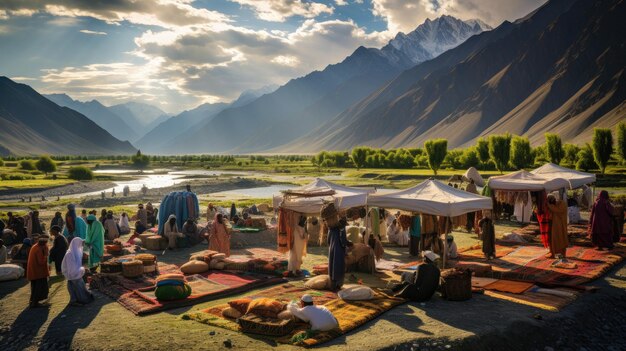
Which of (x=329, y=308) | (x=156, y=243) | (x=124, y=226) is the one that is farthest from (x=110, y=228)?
(x=329, y=308)

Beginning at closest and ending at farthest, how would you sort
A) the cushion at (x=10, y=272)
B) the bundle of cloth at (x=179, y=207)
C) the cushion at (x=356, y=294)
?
1. the cushion at (x=356, y=294)
2. the cushion at (x=10, y=272)
3. the bundle of cloth at (x=179, y=207)

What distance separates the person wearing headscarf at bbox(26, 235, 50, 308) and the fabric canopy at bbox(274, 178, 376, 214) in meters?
6.28

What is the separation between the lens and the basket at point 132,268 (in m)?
13.5

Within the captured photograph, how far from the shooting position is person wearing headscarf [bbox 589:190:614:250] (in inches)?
645

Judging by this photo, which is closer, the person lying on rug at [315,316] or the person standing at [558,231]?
the person lying on rug at [315,316]

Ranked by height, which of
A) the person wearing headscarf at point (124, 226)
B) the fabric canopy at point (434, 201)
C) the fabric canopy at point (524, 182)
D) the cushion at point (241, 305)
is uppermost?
the fabric canopy at point (524, 182)

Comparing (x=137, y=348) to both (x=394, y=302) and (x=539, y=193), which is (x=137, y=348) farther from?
(x=539, y=193)

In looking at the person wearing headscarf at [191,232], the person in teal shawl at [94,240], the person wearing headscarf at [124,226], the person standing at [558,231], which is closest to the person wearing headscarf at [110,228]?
the person wearing headscarf at [124,226]

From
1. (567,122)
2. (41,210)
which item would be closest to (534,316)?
(41,210)

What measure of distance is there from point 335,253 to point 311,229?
7.51 metres

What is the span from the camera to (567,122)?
129 metres

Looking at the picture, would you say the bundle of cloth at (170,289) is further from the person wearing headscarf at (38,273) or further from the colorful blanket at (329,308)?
the person wearing headscarf at (38,273)

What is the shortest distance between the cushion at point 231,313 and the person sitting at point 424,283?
12.1 ft

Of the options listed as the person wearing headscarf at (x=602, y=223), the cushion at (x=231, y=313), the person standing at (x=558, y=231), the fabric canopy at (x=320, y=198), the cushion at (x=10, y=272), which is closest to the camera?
the cushion at (x=231, y=313)
